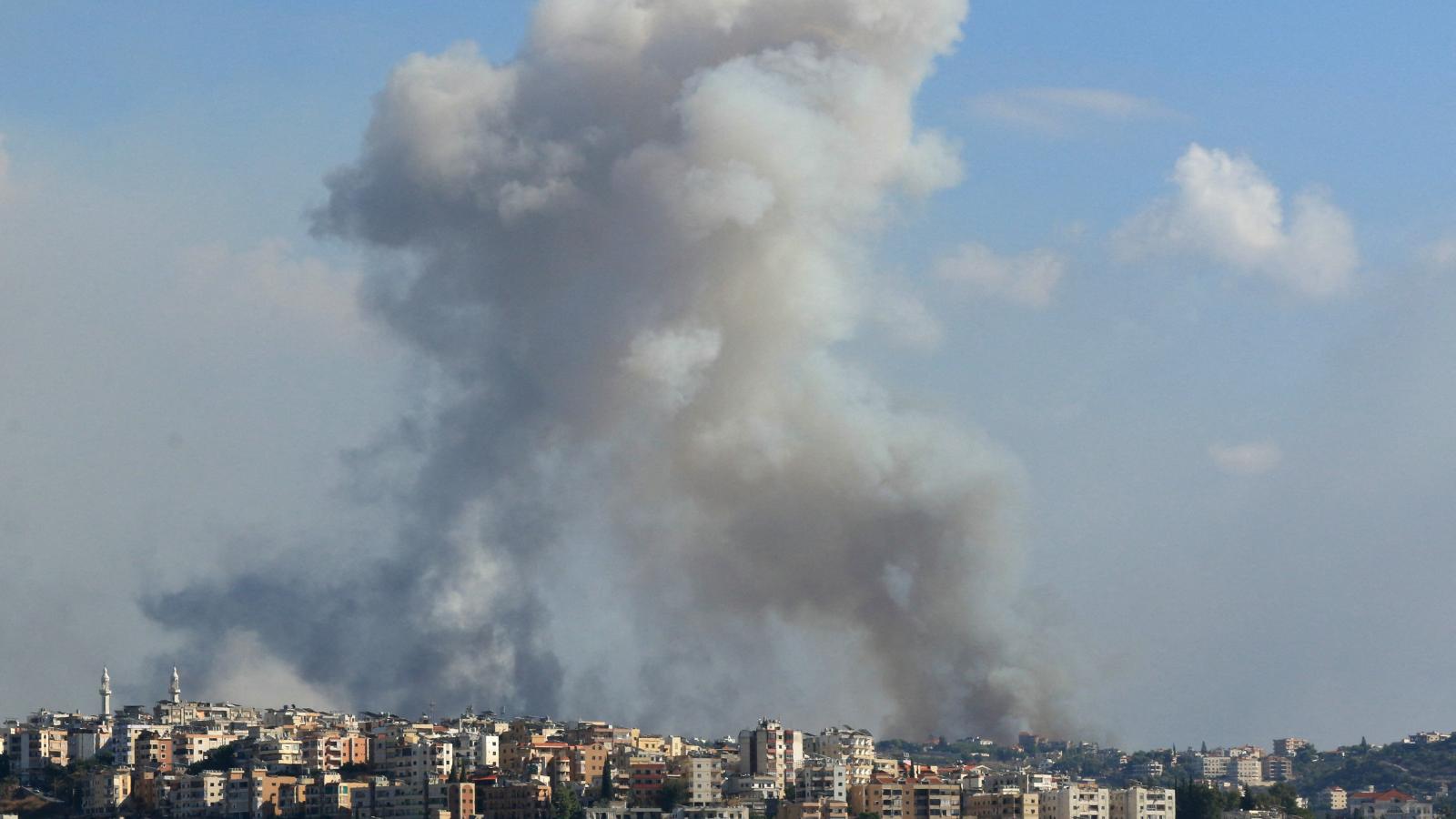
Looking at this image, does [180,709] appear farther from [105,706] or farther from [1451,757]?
[1451,757]

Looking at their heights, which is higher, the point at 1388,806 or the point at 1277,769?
the point at 1277,769

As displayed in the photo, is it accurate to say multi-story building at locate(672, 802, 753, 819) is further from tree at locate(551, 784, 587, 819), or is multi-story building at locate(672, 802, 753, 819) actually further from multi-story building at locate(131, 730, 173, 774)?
multi-story building at locate(131, 730, 173, 774)

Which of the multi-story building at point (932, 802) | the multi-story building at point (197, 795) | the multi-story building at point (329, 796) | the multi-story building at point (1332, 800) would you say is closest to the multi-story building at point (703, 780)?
the multi-story building at point (932, 802)

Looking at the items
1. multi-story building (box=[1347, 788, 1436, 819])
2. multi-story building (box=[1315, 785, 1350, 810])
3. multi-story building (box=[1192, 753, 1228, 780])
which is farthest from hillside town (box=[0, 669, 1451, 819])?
multi-story building (box=[1192, 753, 1228, 780])

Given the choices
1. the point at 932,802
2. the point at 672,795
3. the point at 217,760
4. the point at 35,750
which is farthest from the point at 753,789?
the point at 35,750

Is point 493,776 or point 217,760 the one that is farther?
point 217,760

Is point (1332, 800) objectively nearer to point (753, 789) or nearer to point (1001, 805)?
point (1001, 805)

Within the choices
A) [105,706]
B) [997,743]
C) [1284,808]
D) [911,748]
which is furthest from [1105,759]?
[105,706]
